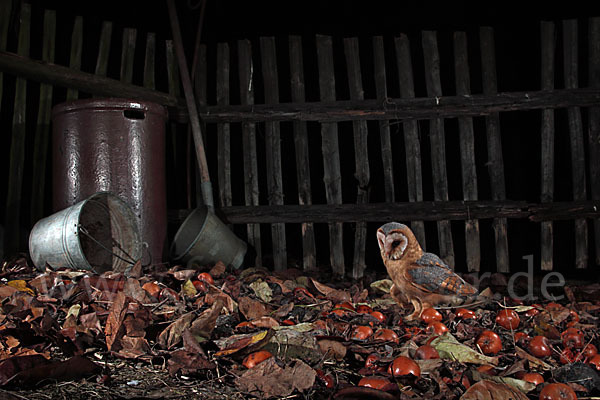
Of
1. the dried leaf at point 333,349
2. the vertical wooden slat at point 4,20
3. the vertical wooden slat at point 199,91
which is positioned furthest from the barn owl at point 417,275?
the vertical wooden slat at point 4,20

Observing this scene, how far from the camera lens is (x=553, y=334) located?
2541mm

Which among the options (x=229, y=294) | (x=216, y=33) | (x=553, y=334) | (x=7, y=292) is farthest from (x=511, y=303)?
(x=216, y=33)

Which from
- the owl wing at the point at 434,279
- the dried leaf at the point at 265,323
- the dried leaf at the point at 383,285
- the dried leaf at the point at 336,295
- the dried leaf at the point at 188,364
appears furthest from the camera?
the dried leaf at the point at 383,285

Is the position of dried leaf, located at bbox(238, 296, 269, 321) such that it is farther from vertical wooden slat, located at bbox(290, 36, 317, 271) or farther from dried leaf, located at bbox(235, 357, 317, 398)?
vertical wooden slat, located at bbox(290, 36, 317, 271)

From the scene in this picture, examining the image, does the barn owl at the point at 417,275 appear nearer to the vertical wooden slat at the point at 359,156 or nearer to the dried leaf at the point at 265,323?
the dried leaf at the point at 265,323

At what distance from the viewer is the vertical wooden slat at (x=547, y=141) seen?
179 inches

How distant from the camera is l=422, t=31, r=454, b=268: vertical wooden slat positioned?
463cm

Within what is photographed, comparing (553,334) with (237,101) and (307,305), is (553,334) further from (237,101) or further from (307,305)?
(237,101)

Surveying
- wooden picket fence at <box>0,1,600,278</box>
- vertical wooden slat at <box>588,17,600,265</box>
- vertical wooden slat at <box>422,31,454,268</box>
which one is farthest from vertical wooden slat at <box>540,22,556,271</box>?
vertical wooden slat at <box>422,31,454,268</box>

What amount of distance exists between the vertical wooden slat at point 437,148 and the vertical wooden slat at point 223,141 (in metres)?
1.85

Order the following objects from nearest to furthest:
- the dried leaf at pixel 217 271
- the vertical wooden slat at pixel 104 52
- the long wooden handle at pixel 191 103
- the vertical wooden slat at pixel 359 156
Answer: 1. the dried leaf at pixel 217 271
2. the vertical wooden slat at pixel 104 52
3. the long wooden handle at pixel 191 103
4. the vertical wooden slat at pixel 359 156

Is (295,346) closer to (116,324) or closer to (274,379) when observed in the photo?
(274,379)

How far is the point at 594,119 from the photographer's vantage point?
4.52 m

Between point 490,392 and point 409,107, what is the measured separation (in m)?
3.27
